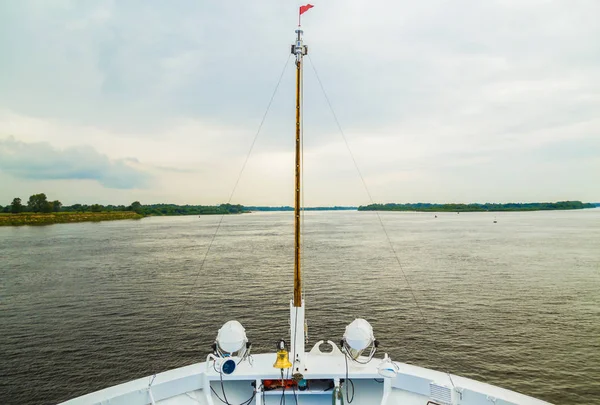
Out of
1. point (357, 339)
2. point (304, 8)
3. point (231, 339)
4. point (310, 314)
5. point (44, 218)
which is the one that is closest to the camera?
point (357, 339)

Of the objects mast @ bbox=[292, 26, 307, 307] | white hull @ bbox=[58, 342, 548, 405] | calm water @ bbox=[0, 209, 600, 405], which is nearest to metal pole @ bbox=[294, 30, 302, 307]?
mast @ bbox=[292, 26, 307, 307]

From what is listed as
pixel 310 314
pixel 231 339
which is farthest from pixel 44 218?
pixel 231 339

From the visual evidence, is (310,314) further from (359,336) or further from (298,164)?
(298,164)

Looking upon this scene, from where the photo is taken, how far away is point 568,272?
91.4 ft

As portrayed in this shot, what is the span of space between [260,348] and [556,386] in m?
10.2

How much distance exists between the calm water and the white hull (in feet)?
24.1

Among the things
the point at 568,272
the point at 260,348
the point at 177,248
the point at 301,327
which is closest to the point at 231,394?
the point at 301,327

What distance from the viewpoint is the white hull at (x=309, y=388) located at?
5.70 meters

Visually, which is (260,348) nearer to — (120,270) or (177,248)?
(120,270)

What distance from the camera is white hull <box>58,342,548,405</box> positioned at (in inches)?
225

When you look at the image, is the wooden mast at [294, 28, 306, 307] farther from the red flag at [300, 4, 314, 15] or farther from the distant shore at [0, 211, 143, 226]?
the distant shore at [0, 211, 143, 226]

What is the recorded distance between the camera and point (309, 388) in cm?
619

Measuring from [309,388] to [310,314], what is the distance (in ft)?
41.0

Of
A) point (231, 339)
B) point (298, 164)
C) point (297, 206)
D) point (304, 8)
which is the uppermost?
point (304, 8)
